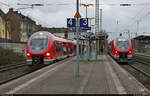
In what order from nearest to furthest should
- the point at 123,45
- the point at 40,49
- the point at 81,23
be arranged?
the point at 81,23 → the point at 40,49 → the point at 123,45

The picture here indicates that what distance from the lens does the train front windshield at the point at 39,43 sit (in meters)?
15.1

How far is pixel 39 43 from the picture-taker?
1540 centimetres

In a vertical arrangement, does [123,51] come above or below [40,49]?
below

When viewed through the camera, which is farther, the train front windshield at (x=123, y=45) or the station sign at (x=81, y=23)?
the train front windshield at (x=123, y=45)

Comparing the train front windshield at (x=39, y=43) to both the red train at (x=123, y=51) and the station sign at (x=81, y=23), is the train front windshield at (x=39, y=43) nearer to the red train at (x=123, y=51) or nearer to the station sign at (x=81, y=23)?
the station sign at (x=81, y=23)

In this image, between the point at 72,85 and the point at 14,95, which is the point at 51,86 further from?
the point at 14,95

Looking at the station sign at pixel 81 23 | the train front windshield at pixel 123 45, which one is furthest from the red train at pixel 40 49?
the train front windshield at pixel 123 45

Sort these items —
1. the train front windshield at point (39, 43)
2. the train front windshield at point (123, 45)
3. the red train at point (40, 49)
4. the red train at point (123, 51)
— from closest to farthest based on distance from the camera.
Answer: the red train at point (40, 49), the train front windshield at point (39, 43), the red train at point (123, 51), the train front windshield at point (123, 45)

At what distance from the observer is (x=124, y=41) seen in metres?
20.9

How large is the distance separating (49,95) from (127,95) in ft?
7.84

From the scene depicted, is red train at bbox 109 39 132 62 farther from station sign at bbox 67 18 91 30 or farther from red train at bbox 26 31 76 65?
station sign at bbox 67 18 91 30

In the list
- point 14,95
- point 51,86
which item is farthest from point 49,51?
point 14,95

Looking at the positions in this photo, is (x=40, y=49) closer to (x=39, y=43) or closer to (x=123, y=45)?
(x=39, y=43)

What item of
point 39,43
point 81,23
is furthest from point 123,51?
point 81,23
